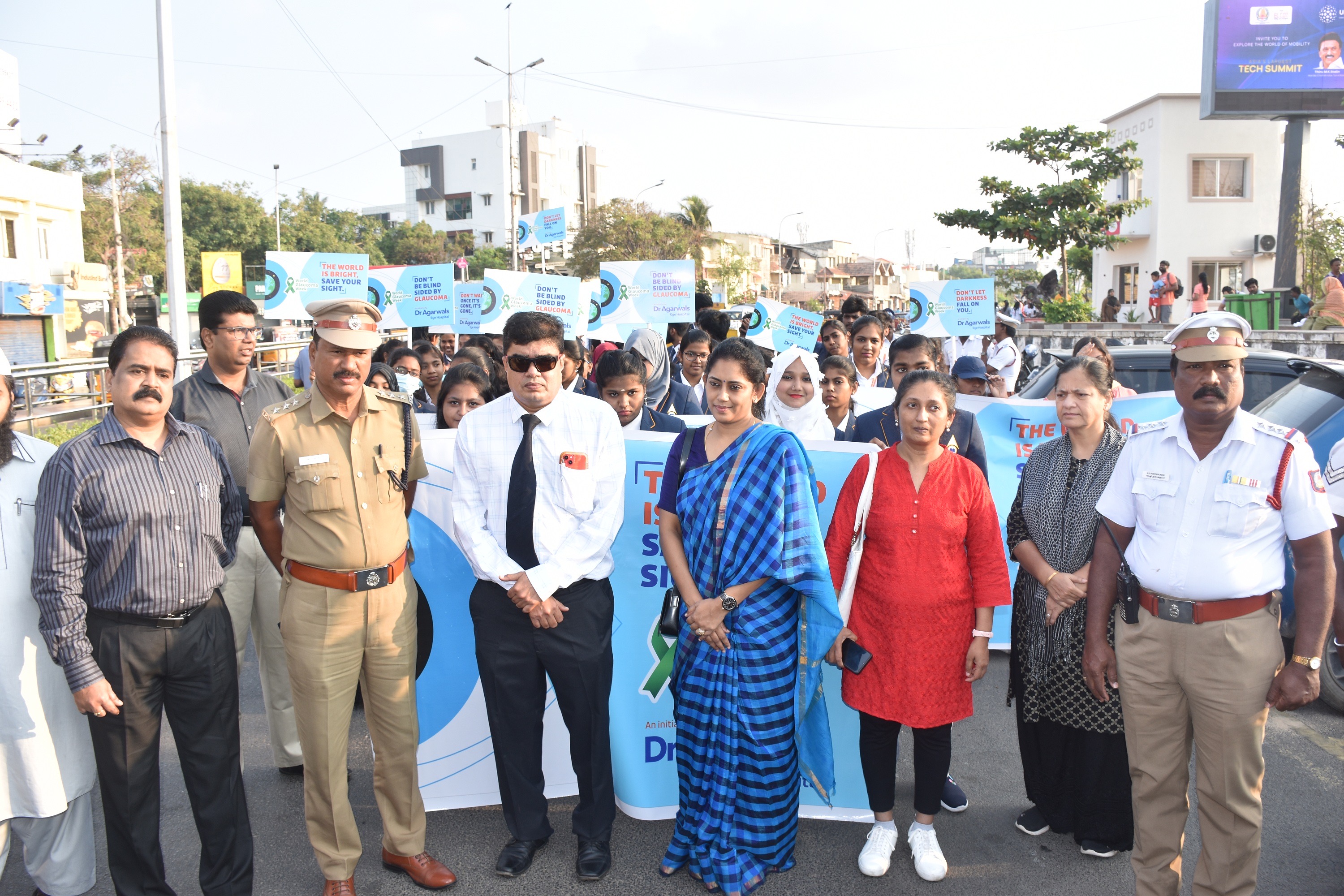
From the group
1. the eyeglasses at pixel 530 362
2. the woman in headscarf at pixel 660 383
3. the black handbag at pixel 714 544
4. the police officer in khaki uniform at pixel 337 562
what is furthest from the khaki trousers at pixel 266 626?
the woman in headscarf at pixel 660 383

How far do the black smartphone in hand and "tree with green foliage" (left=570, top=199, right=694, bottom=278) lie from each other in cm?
3966

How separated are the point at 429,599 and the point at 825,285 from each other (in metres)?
82.5

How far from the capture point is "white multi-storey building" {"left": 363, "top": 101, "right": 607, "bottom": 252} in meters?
78.8

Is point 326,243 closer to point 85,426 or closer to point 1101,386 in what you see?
point 85,426

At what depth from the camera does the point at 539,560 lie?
3.19 meters

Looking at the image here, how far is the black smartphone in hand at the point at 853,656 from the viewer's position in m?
3.24

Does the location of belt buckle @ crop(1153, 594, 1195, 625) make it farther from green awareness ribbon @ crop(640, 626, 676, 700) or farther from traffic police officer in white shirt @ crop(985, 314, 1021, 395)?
traffic police officer in white shirt @ crop(985, 314, 1021, 395)

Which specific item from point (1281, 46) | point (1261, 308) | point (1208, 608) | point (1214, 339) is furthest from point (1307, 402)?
point (1281, 46)

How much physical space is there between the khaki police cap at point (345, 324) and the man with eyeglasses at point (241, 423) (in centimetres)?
91

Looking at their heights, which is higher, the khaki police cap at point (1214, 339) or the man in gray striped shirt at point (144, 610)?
the khaki police cap at point (1214, 339)

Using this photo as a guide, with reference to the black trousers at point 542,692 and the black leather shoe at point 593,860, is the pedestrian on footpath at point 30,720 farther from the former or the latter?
the black leather shoe at point 593,860

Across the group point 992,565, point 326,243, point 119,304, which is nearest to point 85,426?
point 992,565

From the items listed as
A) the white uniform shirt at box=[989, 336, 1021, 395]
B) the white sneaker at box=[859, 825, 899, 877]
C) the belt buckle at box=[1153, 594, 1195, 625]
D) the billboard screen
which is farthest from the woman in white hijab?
the billboard screen

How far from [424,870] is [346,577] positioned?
3.60 ft
